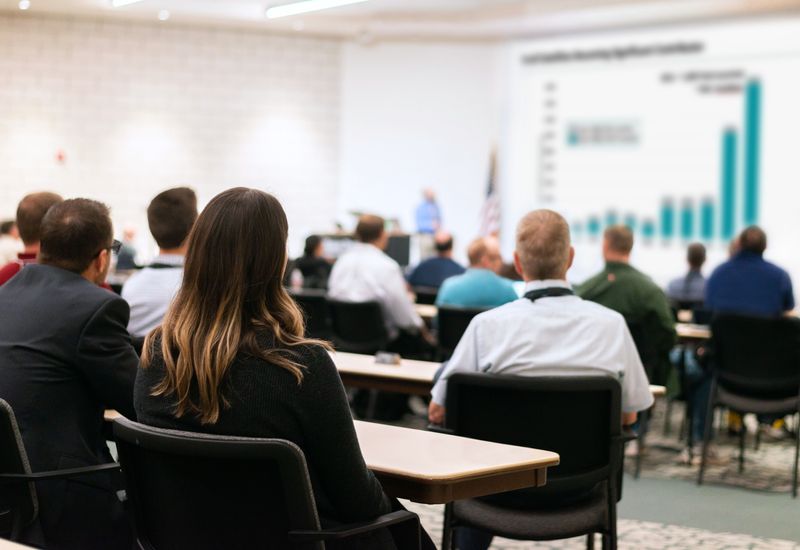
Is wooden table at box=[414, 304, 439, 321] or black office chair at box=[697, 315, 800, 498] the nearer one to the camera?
black office chair at box=[697, 315, 800, 498]

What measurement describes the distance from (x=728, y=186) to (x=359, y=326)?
712 cm

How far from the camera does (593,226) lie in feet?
43.7

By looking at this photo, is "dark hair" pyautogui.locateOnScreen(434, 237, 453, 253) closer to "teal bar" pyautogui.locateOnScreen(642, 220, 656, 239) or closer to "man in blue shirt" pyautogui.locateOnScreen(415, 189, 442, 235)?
"teal bar" pyautogui.locateOnScreen(642, 220, 656, 239)

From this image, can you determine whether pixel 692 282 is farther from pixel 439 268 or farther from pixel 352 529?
pixel 352 529

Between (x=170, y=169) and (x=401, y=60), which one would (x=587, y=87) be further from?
(x=170, y=169)

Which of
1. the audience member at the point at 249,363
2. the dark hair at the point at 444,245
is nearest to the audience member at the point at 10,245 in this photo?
Answer: the dark hair at the point at 444,245

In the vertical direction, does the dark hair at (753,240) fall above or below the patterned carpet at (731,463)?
above

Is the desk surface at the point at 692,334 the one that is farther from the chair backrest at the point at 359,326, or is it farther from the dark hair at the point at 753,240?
the chair backrest at the point at 359,326

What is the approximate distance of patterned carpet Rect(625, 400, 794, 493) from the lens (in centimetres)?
557

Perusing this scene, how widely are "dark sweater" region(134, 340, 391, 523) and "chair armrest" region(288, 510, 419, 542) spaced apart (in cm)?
5

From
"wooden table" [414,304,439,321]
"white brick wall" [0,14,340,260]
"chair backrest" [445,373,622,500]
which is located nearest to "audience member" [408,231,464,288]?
"wooden table" [414,304,439,321]

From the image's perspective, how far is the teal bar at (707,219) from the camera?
1246 centimetres

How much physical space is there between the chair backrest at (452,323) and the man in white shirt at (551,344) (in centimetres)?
247

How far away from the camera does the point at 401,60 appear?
50.6ft
